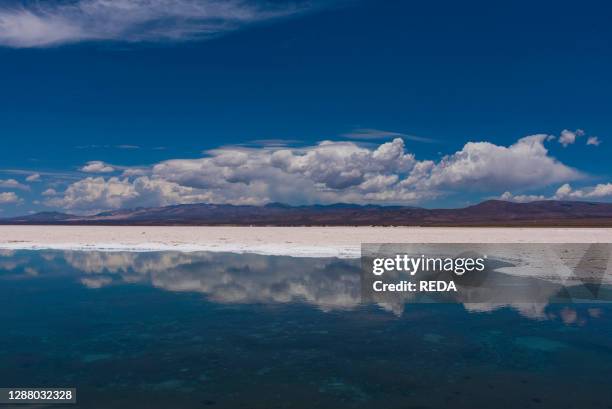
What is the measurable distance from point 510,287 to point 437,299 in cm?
415

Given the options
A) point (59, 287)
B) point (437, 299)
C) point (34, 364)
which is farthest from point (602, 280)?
point (59, 287)

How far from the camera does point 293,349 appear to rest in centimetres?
1202

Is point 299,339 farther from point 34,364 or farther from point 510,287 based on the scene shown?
point 510,287

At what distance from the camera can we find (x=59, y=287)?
70.5 feet

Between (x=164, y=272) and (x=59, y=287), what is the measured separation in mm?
5501

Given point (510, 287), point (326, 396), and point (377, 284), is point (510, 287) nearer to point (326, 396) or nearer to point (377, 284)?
point (377, 284)

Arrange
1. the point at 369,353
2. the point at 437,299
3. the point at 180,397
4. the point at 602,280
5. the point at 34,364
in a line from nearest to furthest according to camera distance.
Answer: the point at 180,397 < the point at 34,364 < the point at 369,353 < the point at 437,299 < the point at 602,280

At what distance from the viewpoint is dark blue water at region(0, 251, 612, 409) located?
9281 mm

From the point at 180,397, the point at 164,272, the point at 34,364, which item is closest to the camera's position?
the point at 180,397

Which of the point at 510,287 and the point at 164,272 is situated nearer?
the point at 510,287

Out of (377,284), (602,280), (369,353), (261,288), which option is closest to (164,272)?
(261,288)

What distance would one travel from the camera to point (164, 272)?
25.9 metres

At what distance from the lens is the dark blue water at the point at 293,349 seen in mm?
9281

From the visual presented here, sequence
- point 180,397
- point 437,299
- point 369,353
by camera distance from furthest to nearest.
Result: point 437,299 → point 369,353 → point 180,397
